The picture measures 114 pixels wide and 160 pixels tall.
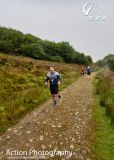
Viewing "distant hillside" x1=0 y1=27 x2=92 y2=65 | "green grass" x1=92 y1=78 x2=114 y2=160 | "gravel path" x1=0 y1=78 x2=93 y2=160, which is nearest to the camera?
"gravel path" x1=0 y1=78 x2=93 y2=160

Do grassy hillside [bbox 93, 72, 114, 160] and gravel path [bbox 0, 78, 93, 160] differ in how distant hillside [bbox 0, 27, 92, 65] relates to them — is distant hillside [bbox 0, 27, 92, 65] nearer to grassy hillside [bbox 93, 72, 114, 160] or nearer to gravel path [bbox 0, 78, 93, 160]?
grassy hillside [bbox 93, 72, 114, 160]

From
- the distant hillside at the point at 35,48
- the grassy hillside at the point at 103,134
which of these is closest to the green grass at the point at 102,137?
the grassy hillside at the point at 103,134

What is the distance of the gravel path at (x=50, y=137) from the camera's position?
697cm

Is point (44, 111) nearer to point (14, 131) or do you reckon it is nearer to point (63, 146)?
point (14, 131)

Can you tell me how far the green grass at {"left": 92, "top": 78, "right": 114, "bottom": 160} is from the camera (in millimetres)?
7080

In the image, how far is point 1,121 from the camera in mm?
9742

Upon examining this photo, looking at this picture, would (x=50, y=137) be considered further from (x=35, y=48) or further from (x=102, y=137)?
(x=35, y=48)

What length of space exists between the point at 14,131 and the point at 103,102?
6806mm

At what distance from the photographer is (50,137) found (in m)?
8.23

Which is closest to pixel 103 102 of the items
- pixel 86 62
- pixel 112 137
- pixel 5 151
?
pixel 112 137

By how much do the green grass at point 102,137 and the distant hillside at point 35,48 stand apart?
2339 inches

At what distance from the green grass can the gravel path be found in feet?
0.73

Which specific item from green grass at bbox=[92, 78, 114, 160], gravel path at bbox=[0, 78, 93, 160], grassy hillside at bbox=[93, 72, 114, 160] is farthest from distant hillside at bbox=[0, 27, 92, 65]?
green grass at bbox=[92, 78, 114, 160]

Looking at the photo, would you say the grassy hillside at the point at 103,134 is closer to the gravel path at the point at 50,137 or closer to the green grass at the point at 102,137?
the green grass at the point at 102,137
